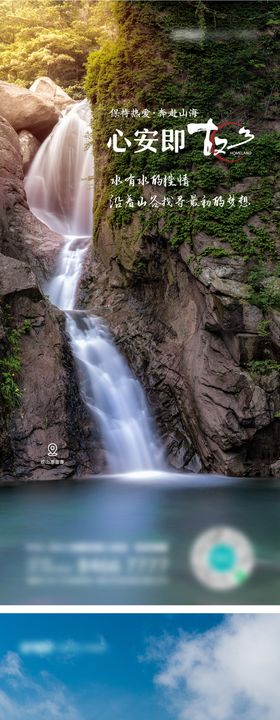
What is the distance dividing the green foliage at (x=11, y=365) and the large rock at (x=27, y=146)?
27.6ft

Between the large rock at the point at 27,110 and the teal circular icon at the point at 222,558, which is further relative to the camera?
the large rock at the point at 27,110

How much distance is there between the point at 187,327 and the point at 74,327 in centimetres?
188

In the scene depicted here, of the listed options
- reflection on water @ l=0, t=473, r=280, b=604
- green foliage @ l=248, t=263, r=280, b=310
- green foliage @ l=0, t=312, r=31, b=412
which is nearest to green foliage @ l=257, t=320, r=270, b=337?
green foliage @ l=248, t=263, r=280, b=310

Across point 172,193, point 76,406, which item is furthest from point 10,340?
point 172,193

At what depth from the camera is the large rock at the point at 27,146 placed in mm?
16625

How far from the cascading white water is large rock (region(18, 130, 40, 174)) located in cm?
17

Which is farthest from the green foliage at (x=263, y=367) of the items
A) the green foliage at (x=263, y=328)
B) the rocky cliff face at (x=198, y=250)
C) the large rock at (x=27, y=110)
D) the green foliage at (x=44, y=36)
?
the green foliage at (x=44, y=36)

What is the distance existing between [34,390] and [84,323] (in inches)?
87.4

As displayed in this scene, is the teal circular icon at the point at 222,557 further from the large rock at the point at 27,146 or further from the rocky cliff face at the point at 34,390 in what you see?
the large rock at the point at 27,146

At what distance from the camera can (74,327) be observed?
35.0 feet

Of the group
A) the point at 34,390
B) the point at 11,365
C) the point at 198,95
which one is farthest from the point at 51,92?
the point at 34,390

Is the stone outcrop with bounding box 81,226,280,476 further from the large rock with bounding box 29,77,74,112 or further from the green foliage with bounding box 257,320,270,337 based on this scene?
the large rock with bounding box 29,77,74,112

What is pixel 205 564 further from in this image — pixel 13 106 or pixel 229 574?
pixel 13 106

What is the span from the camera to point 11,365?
8992 mm
